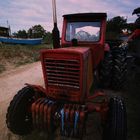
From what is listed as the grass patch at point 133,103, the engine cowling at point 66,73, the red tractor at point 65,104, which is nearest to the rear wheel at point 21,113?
the red tractor at point 65,104

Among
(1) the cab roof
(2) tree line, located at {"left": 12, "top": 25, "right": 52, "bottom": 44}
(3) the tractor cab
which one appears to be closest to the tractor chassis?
(3) the tractor cab

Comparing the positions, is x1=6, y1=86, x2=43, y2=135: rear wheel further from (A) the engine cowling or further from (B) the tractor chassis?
(A) the engine cowling

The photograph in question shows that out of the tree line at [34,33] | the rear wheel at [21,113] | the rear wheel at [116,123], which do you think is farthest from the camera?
the tree line at [34,33]

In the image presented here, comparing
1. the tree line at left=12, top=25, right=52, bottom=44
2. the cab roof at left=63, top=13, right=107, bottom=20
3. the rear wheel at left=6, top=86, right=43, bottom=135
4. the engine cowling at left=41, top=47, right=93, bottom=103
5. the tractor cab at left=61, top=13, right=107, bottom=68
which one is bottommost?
the tree line at left=12, top=25, right=52, bottom=44

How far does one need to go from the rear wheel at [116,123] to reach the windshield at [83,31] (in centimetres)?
201

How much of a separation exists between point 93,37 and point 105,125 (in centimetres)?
230

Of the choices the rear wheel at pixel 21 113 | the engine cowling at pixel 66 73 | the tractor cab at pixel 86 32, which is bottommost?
the rear wheel at pixel 21 113

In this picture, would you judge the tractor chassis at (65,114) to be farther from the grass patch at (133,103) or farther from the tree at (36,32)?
the tree at (36,32)

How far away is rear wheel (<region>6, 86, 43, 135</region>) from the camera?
4.96 meters

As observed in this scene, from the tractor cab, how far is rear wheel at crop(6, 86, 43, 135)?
1579 millimetres

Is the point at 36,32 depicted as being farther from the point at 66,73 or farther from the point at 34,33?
the point at 66,73

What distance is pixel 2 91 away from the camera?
9016mm

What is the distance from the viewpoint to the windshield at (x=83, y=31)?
607cm

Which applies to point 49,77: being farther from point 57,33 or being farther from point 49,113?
point 57,33
